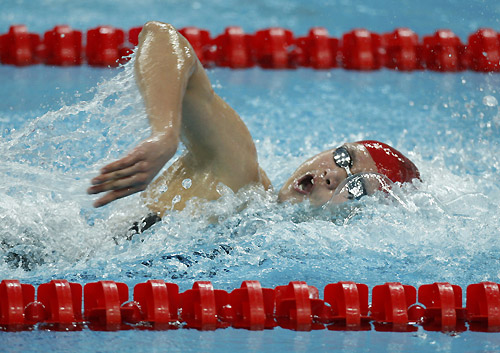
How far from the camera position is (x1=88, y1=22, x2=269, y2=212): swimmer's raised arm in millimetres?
1499

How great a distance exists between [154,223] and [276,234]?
0.37 meters

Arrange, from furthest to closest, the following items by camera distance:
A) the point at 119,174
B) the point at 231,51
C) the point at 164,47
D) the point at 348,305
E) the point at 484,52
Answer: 1. the point at 484,52
2. the point at 231,51
3. the point at 348,305
4. the point at 164,47
5. the point at 119,174

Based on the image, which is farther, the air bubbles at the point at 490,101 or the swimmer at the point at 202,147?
the air bubbles at the point at 490,101

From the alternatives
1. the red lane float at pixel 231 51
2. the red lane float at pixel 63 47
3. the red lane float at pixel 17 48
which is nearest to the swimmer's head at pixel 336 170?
the red lane float at pixel 231 51

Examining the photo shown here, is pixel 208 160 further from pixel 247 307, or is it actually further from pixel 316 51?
pixel 316 51

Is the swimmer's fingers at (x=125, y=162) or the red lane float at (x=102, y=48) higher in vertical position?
the red lane float at (x=102, y=48)

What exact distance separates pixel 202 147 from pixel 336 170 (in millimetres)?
418

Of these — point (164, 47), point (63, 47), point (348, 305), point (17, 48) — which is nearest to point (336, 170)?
point (348, 305)

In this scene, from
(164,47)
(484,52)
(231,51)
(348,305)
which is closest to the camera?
(164,47)

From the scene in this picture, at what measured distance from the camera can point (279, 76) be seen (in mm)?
4215

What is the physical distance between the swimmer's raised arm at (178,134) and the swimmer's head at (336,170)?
→ 13 centimetres

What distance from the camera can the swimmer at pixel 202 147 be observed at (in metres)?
1.73

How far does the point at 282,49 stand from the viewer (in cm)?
427

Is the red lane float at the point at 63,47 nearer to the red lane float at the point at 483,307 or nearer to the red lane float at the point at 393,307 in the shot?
the red lane float at the point at 393,307
